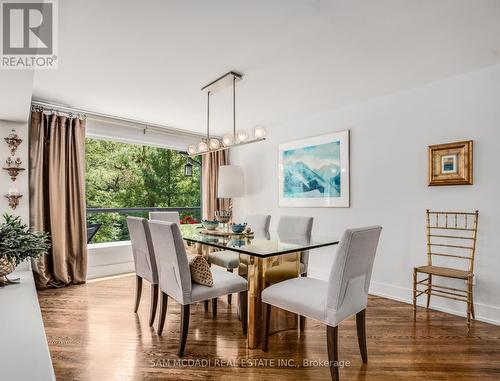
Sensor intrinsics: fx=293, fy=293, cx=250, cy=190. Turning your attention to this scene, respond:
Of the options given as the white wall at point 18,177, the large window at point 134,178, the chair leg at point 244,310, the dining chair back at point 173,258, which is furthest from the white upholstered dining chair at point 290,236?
the large window at point 134,178

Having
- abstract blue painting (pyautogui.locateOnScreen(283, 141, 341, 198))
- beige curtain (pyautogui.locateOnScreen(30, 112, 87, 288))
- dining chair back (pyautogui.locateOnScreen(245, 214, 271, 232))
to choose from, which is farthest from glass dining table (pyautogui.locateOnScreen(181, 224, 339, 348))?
beige curtain (pyautogui.locateOnScreen(30, 112, 87, 288))

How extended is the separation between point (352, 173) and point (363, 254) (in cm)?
209

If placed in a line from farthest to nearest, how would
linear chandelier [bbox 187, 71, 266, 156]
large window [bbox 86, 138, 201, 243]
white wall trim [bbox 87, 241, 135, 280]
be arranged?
large window [bbox 86, 138, 201, 243] → white wall trim [bbox 87, 241, 135, 280] → linear chandelier [bbox 187, 71, 266, 156]

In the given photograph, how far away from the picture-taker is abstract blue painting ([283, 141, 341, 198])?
13.0ft

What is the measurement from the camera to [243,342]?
2318mm

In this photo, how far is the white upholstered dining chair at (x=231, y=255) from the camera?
3.17m

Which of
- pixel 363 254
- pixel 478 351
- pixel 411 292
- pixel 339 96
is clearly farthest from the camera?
pixel 339 96

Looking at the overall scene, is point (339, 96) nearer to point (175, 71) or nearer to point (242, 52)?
point (242, 52)

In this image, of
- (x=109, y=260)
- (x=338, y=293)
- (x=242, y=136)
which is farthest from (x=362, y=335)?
(x=109, y=260)

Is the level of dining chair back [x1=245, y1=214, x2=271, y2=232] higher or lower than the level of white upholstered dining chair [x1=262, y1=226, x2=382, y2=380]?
higher

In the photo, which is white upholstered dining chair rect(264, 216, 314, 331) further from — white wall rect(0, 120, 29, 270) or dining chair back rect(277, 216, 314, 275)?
white wall rect(0, 120, 29, 270)

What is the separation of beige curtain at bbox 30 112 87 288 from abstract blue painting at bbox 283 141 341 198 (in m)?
2.92

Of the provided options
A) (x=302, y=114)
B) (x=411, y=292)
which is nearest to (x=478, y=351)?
(x=411, y=292)

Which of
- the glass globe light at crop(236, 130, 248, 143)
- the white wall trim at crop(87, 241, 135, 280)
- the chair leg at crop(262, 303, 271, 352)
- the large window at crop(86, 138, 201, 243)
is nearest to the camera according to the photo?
the chair leg at crop(262, 303, 271, 352)
